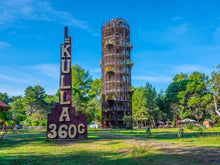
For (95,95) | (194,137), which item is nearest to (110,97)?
(95,95)

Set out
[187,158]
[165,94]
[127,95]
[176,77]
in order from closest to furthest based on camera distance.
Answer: [187,158] < [127,95] < [165,94] < [176,77]

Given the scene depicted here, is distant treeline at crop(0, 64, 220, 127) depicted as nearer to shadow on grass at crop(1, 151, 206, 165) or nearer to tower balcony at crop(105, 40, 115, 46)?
tower balcony at crop(105, 40, 115, 46)

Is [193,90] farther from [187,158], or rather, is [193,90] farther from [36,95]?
[36,95]

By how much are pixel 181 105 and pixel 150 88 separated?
1070 cm

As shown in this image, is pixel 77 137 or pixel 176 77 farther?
pixel 176 77

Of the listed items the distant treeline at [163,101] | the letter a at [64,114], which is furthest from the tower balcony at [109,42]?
the letter a at [64,114]

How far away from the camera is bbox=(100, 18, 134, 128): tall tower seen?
170 feet

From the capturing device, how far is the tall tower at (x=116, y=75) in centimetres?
5181

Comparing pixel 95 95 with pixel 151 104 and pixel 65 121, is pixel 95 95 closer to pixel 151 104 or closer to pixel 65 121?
pixel 151 104

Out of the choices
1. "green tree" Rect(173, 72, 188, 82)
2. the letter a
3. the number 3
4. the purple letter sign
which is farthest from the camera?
"green tree" Rect(173, 72, 188, 82)

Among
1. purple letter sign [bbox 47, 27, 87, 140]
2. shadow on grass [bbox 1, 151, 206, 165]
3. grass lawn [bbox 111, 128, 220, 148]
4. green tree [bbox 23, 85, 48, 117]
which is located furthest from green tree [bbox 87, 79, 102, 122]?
shadow on grass [bbox 1, 151, 206, 165]

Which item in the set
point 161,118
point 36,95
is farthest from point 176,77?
point 36,95

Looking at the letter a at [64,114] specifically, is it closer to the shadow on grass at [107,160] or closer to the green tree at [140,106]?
the shadow on grass at [107,160]

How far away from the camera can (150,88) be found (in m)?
58.0
